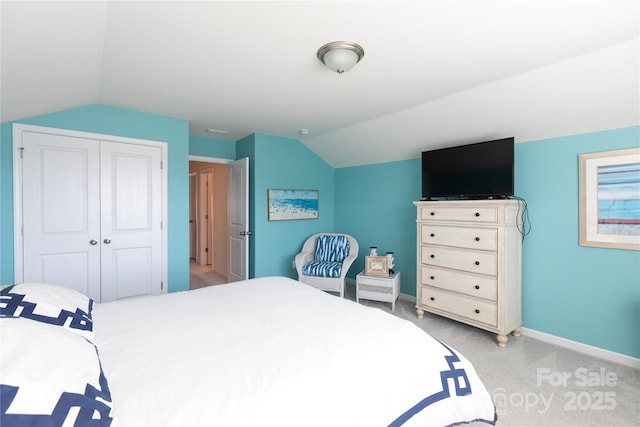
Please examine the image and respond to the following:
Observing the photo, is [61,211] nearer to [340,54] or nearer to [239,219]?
[239,219]

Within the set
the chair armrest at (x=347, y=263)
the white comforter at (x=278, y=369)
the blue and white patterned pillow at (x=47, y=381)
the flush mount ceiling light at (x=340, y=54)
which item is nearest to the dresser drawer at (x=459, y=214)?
the chair armrest at (x=347, y=263)

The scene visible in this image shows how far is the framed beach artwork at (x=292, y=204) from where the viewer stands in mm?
4355

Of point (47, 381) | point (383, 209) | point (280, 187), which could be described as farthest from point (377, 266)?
point (47, 381)

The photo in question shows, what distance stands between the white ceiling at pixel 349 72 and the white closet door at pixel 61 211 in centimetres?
37

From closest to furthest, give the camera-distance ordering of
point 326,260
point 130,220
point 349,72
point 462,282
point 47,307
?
1. point 47,307
2. point 349,72
3. point 462,282
4. point 130,220
5. point 326,260

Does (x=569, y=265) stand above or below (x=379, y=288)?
above

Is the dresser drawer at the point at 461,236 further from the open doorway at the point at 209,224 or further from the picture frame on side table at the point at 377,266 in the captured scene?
the open doorway at the point at 209,224

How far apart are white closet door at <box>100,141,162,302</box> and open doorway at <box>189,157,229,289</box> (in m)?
1.28

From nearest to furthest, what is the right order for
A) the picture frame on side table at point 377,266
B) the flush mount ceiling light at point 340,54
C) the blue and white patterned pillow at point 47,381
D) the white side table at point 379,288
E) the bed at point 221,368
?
the blue and white patterned pillow at point 47,381 → the bed at point 221,368 → the flush mount ceiling light at point 340,54 → the white side table at point 379,288 → the picture frame on side table at point 377,266

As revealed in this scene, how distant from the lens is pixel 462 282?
9.80ft

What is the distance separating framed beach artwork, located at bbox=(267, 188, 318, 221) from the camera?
4.36 metres

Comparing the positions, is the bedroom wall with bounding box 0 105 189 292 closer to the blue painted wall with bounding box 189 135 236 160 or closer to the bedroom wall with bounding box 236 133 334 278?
the blue painted wall with bounding box 189 135 236 160

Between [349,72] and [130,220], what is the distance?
276 centimetres

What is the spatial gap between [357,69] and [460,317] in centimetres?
258
